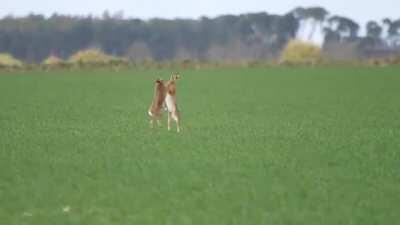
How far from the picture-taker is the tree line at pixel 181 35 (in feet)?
365

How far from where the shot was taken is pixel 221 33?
11962 centimetres

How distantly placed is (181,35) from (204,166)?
4181 inches

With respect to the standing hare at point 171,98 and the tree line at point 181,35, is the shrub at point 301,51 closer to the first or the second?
the tree line at point 181,35

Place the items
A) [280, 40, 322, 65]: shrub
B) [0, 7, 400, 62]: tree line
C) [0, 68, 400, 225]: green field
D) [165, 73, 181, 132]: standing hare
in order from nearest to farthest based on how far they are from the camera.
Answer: [0, 68, 400, 225]: green field, [165, 73, 181, 132]: standing hare, [280, 40, 322, 65]: shrub, [0, 7, 400, 62]: tree line

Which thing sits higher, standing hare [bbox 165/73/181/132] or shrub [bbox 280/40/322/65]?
standing hare [bbox 165/73/181/132]

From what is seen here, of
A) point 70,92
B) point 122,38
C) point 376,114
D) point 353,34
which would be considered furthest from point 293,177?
point 353,34

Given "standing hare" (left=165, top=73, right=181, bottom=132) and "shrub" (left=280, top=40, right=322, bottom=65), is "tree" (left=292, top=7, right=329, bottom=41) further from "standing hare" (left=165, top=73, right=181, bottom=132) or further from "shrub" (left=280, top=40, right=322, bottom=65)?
"standing hare" (left=165, top=73, right=181, bottom=132)

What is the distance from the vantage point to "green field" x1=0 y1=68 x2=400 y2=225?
9.27 meters

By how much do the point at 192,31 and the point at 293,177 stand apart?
108 metres

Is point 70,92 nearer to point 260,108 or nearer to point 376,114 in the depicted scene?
point 260,108

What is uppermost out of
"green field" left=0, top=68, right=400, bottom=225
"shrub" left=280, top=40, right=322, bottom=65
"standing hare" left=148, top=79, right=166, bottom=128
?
"standing hare" left=148, top=79, right=166, bottom=128

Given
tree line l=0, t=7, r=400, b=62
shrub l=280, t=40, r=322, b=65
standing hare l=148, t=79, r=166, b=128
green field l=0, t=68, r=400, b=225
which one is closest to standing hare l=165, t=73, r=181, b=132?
standing hare l=148, t=79, r=166, b=128

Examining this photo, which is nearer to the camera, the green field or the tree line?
the green field

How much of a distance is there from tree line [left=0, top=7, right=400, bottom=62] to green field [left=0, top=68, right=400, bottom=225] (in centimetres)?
8550
